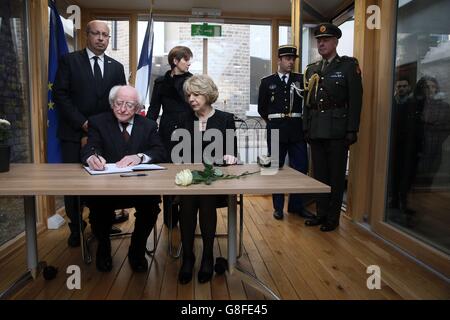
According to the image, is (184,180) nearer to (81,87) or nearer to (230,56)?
(81,87)

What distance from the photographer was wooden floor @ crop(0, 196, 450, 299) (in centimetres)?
207

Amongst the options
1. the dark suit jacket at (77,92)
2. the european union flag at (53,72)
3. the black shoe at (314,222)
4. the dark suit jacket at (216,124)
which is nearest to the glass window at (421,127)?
the black shoe at (314,222)

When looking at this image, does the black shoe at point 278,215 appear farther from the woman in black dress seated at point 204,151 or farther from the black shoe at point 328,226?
the woman in black dress seated at point 204,151

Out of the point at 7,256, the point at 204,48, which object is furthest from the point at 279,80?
the point at 7,256

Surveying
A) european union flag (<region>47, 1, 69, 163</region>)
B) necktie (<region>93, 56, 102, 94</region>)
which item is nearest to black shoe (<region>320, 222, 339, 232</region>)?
necktie (<region>93, 56, 102, 94</region>)

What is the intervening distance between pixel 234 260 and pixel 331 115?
5.48 feet

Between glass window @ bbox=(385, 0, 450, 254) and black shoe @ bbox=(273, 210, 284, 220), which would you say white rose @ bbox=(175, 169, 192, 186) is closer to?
glass window @ bbox=(385, 0, 450, 254)

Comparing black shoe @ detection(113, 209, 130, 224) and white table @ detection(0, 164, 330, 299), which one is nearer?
white table @ detection(0, 164, 330, 299)

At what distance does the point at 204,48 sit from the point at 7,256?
10.5 feet

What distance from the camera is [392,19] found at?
9.89 ft

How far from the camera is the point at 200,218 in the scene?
7.10 ft

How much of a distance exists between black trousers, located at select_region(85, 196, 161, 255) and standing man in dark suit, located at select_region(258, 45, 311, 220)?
5.38 ft

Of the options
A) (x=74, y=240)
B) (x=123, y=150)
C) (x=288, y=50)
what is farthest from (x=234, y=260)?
(x=288, y=50)
